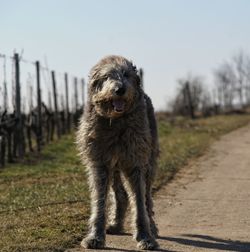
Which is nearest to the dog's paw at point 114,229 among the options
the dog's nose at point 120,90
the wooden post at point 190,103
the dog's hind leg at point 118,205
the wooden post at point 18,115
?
the dog's hind leg at point 118,205

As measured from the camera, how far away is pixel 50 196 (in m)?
10.7

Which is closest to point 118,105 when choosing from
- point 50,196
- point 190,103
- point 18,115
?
point 50,196

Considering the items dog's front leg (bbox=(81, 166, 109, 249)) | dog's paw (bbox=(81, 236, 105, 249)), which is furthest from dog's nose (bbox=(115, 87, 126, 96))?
dog's paw (bbox=(81, 236, 105, 249))

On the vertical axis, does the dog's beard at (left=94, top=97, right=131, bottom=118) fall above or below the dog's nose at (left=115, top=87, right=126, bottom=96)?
below

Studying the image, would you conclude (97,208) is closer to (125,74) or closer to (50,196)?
(125,74)

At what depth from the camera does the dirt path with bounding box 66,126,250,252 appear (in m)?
7.38

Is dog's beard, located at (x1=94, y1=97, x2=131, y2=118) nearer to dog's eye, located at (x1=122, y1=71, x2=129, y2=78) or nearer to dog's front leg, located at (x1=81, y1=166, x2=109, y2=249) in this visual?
dog's eye, located at (x1=122, y1=71, x2=129, y2=78)

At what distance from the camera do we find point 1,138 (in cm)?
1609

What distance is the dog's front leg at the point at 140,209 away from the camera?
22.9 feet

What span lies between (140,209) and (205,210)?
8.30ft

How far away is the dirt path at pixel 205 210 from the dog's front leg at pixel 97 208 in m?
0.19

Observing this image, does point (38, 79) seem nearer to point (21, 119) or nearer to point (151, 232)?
point (21, 119)

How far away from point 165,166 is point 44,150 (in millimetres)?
5723

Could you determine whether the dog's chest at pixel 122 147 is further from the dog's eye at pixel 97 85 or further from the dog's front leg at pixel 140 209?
the dog's eye at pixel 97 85
